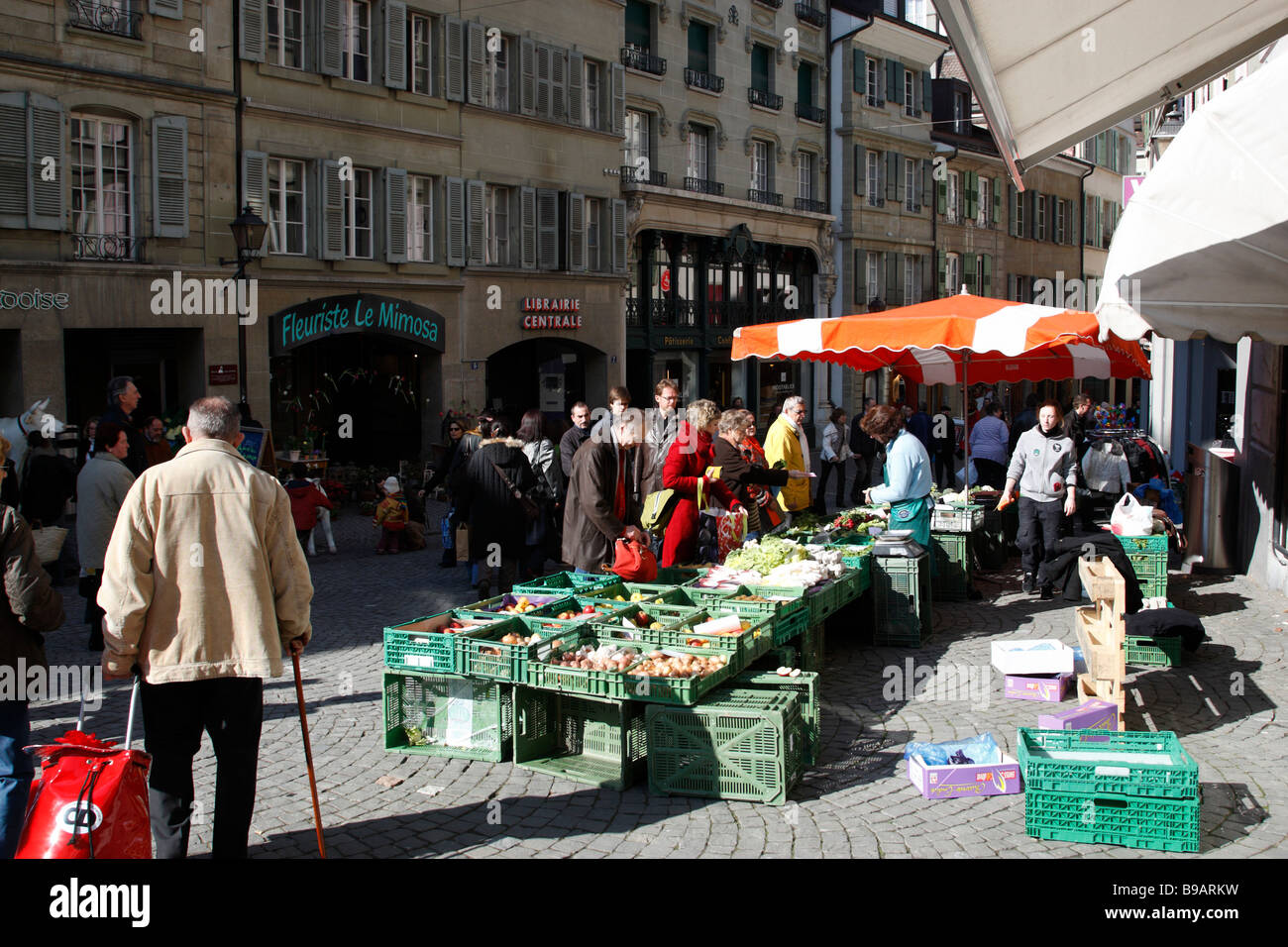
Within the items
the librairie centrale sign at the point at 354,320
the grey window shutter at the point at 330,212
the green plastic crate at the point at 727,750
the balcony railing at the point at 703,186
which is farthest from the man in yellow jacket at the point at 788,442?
the balcony railing at the point at 703,186

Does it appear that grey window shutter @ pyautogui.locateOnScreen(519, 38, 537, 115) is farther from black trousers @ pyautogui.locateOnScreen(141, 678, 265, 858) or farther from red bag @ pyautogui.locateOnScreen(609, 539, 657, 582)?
black trousers @ pyautogui.locateOnScreen(141, 678, 265, 858)

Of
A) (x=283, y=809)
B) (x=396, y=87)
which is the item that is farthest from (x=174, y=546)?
(x=396, y=87)

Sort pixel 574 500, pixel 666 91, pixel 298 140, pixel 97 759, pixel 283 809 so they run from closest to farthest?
1. pixel 97 759
2. pixel 283 809
3. pixel 574 500
4. pixel 298 140
5. pixel 666 91

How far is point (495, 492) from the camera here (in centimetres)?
1049

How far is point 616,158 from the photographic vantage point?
93.3ft

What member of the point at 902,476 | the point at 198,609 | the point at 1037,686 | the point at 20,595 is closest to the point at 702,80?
the point at 902,476

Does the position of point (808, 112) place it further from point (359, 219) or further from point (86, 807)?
point (86, 807)

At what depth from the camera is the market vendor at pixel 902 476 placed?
9.98 metres

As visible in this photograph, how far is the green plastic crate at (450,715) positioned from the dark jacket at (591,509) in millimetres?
2299

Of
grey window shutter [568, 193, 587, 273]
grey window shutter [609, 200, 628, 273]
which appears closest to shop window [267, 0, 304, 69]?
grey window shutter [568, 193, 587, 273]

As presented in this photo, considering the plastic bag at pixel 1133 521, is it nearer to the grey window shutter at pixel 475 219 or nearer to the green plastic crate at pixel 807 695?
the green plastic crate at pixel 807 695

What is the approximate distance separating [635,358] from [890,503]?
21.9m

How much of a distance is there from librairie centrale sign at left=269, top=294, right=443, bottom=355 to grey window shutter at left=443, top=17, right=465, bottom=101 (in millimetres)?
4449

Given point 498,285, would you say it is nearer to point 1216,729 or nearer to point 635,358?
point 635,358
